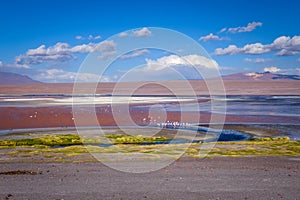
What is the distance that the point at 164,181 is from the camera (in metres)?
Answer: 14.5

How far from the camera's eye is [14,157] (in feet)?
67.3

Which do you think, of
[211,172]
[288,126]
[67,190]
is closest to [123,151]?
[211,172]

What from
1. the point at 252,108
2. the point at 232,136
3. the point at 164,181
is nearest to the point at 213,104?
the point at 252,108

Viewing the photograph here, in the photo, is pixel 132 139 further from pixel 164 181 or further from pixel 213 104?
pixel 213 104

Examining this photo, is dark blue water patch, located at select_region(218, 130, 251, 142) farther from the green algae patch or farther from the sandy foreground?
the sandy foreground

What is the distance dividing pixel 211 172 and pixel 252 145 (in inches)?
366

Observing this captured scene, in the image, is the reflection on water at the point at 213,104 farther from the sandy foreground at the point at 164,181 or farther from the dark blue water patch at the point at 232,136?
the sandy foreground at the point at 164,181

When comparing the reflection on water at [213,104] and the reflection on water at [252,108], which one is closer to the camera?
the reflection on water at [252,108]

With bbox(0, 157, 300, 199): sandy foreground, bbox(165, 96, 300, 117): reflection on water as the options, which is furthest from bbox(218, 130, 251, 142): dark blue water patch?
bbox(165, 96, 300, 117): reflection on water

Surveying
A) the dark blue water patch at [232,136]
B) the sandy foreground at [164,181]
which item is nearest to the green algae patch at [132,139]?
the dark blue water patch at [232,136]

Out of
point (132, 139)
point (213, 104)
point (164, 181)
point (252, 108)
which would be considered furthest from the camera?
point (213, 104)

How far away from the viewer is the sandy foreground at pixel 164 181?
41.0ft

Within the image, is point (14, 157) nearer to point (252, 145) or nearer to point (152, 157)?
point (152, 157)

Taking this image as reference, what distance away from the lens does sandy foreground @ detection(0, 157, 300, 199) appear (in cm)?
1248
